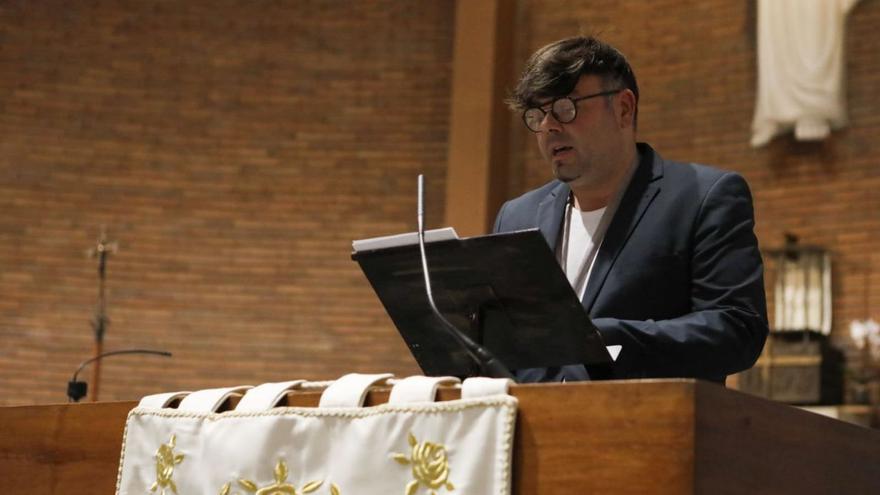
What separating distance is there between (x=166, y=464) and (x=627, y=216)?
1246 millimetres

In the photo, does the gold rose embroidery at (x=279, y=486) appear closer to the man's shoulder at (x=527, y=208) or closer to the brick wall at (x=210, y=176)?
the man's shoulder at (x=527, y=208)

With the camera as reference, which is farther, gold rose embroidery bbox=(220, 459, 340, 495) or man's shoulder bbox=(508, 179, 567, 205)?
man's shoulder bbox=(508, 179, 567, 205)

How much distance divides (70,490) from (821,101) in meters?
7.39

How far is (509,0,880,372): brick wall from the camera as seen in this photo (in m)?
9.00

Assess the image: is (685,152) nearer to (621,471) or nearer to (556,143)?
(556,143)

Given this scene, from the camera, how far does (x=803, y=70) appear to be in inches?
358

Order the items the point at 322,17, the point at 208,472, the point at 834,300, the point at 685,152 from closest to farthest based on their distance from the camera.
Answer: the point at 208,472 → the point at 834,300 → the point at 685,152 → the point at 322,17

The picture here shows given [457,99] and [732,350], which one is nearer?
[732,350]

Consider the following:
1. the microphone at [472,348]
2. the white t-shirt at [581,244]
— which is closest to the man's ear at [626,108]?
the white t-shirt at [581,244]

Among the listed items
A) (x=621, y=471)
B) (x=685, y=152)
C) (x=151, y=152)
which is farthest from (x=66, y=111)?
(x=621, y=471)

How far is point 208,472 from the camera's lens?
2.46m

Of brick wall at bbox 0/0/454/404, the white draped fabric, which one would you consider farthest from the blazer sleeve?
brick wall at bbox 0/0/454/404

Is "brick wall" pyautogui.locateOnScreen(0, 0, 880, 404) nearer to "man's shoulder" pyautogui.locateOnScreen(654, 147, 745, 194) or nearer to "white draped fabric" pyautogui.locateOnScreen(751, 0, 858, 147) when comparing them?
"white draped fabric" pyautogui.locateOnScreen(751, 0, 858, 147)

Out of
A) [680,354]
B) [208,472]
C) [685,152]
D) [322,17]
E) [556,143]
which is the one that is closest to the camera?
[208,472]
